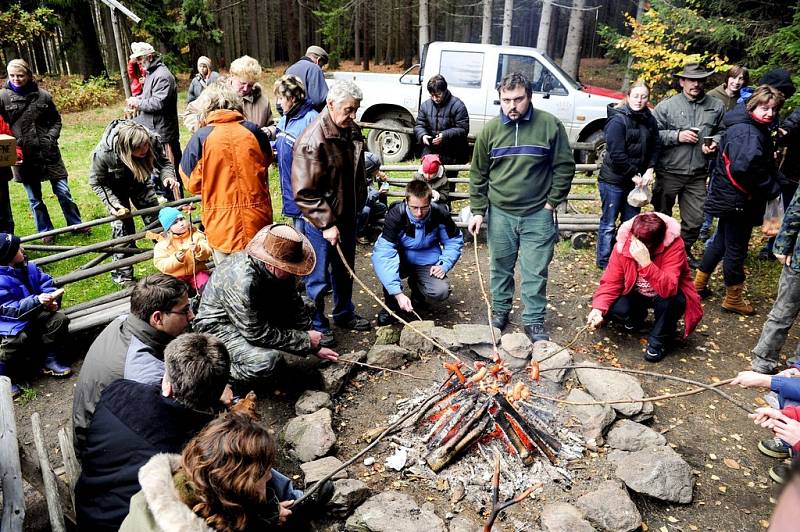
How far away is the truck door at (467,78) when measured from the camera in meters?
9.63

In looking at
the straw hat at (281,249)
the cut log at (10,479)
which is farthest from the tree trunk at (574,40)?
the cut log at (10,479)

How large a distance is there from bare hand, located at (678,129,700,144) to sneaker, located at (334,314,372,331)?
12.2 feet

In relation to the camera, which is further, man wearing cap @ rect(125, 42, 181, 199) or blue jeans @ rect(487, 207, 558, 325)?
man wearing cap @ rect(125, 42, 181, 199)

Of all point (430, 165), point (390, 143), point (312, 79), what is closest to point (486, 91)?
point (390, 143)

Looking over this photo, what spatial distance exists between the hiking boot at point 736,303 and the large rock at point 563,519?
345 centimetres

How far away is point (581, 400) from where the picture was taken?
3.70m

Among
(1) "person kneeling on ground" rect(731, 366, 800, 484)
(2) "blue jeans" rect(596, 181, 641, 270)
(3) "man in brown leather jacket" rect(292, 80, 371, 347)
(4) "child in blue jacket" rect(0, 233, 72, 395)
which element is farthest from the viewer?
(2) "blue jeans" rect(596, 181, 641, 270)

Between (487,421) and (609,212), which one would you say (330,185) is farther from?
(609,212)

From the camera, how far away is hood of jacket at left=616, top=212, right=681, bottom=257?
4.36 metres

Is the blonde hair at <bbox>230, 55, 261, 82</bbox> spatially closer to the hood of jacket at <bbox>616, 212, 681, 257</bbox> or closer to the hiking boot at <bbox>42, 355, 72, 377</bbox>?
the hiking boot at <bbox>42, 355, 72, 377</bbox>

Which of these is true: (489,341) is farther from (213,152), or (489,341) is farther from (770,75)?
(770,75)

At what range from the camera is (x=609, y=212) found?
231 inches

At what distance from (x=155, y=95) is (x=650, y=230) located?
244 inches

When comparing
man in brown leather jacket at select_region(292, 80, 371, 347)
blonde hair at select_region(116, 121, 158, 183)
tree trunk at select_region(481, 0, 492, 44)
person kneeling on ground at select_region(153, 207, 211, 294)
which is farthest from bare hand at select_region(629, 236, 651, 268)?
tree trunk at select_region(481, 0, 492, 44)
